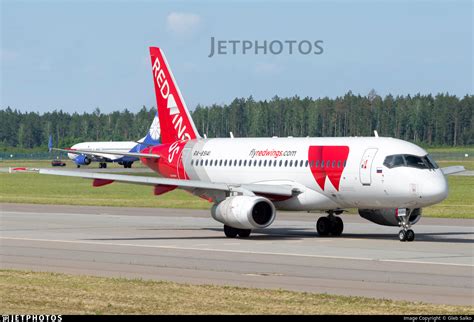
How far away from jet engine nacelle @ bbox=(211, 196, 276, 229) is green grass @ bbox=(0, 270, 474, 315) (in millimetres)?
12690

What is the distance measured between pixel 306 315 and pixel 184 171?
84.4ft

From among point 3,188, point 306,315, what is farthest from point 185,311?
point 3,188

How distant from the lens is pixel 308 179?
3816 cm

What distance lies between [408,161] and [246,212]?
5842mm

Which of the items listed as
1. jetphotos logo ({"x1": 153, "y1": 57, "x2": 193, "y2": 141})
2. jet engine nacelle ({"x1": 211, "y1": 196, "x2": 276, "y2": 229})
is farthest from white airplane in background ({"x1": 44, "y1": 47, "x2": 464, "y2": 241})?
jetphotos logo ({"x1": 153, "y1": 57, "x2": 193, "y2": 141})

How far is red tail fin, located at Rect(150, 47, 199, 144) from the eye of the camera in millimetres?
46188

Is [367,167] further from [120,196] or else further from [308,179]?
[120,196]

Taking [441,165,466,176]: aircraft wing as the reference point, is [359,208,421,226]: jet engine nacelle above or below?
below

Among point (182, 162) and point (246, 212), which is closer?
point (246, 212)

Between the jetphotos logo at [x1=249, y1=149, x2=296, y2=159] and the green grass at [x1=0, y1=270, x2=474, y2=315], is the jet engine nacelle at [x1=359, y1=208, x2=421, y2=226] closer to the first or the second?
the jetphotos logo at [x1=249, y1=149, x2=296, y2=159]

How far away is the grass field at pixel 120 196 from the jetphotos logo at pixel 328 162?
13855 millimetres

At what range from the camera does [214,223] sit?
46.7 m

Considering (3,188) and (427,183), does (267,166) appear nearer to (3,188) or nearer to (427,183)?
(427,183)

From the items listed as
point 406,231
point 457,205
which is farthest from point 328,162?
point 457,205
